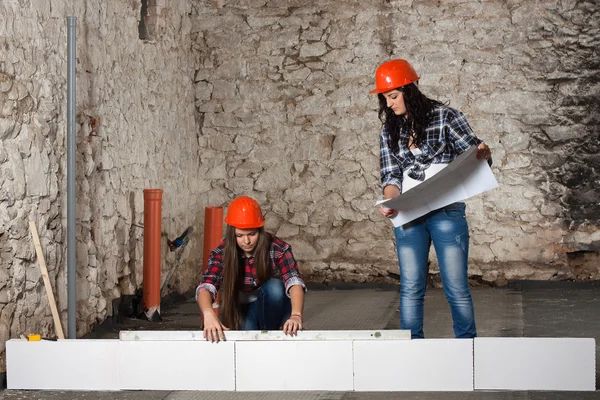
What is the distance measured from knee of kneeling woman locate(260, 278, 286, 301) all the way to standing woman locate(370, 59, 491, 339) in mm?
490

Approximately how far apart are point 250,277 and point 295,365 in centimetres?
56

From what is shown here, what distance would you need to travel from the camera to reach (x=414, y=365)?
10.2ft

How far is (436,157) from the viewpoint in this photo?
3.41 metres

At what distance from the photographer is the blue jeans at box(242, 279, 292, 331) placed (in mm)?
3564

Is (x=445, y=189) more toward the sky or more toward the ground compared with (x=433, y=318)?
more toward the sky

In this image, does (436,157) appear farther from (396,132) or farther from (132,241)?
(132,241)

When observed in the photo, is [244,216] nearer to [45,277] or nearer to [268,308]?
[268,308]

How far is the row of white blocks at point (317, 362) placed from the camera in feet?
10.1

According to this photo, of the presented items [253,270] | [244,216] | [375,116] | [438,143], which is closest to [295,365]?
[253,270]

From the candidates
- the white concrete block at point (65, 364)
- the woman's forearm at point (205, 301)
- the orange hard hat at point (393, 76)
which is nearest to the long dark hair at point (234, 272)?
the woman's forearm at point (205, 301)

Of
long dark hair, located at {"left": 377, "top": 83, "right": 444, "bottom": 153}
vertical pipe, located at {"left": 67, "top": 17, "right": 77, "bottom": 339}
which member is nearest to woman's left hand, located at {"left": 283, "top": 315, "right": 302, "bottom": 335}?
long dark hair, located at {"left": 377, "top": 83, "right": 444, "bottom": 153}

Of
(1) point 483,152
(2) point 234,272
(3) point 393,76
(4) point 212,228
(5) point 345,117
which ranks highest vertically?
(5) point 345,117

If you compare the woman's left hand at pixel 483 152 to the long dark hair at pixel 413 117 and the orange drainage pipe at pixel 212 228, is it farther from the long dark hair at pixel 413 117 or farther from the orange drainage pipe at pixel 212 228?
the orange drainage pipe at pixel 212 228

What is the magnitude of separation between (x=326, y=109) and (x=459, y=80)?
98 centimetres
